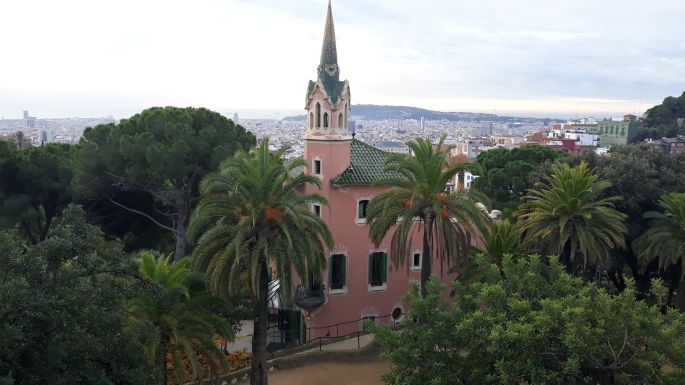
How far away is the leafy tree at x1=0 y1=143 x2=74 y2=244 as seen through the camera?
25.9 m

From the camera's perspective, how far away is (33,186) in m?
27.0

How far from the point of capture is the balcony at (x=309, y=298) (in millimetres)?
21359

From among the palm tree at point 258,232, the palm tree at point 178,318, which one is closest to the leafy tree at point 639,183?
the palm tree at point 258,232

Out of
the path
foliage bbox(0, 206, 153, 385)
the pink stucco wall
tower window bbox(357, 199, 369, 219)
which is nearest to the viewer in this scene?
foliage bbox(0, 206, 153, 385)

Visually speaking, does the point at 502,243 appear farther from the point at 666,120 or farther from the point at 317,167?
the point at 666,120

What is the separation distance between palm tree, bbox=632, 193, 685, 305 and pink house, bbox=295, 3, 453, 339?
9236 mm

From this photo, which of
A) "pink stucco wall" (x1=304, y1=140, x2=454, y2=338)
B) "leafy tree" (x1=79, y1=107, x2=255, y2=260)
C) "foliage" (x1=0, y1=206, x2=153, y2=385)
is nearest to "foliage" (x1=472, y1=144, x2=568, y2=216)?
"pink stucco wall" (x1=304, y1=140, x2=454, y2=338)

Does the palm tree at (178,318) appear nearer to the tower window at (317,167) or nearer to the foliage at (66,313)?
the foliage at (66,313)

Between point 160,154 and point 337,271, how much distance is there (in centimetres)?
1028

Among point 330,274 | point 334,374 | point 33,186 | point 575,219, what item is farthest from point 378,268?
point 33,186

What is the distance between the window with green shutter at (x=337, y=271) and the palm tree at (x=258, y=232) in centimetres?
643

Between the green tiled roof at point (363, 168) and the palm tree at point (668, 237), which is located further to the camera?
the green tiled roof at point (363, 168)

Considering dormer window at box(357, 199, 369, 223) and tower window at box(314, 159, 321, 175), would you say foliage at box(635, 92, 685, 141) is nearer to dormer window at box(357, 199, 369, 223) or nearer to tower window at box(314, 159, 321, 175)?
dormer window at box(357, 199, 369, 223)

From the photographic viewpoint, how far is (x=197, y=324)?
14219mm
